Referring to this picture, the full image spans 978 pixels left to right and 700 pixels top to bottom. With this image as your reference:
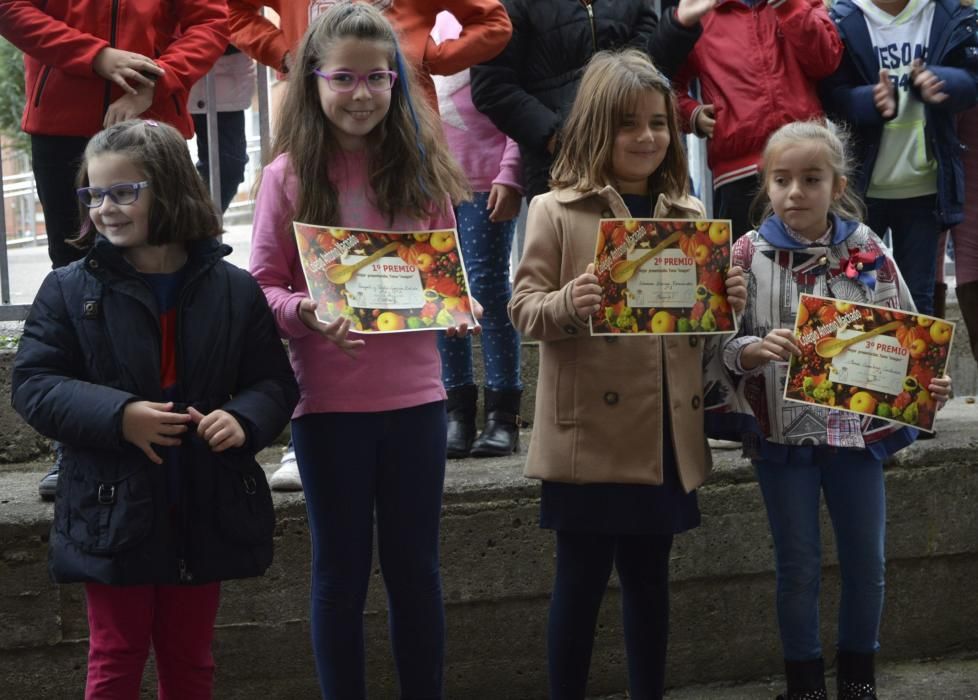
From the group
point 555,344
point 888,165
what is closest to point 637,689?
point 555,344

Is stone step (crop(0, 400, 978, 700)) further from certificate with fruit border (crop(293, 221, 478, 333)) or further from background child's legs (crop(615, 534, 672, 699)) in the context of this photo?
certificate with fruit border (crop(293, 221, 478, 333))

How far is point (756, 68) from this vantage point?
4.29 m

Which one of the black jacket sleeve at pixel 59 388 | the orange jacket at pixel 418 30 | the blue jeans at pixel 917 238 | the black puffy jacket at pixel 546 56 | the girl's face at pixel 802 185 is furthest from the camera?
the blue jeans at pixel 917 238

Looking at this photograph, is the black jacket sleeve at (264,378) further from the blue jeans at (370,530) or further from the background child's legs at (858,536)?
the background child's legs at (858,536)

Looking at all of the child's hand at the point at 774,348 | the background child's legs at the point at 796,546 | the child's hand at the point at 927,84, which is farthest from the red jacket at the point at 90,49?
the child's hand at the point at 927,84

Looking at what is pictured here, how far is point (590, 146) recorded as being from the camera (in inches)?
130

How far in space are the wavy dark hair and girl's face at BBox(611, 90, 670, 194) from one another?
98 cm

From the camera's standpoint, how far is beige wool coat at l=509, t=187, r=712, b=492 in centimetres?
325

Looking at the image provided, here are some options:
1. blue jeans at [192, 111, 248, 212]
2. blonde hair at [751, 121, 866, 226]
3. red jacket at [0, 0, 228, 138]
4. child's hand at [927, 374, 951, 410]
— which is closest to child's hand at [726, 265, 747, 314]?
blonde hair at [751, 121, 866, 226]

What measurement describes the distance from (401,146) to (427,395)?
0.59 metres

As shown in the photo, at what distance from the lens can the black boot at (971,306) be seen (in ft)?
15.9

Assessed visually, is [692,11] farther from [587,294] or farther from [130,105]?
[130,105]

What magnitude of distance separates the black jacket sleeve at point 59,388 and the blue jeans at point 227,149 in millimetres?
1977

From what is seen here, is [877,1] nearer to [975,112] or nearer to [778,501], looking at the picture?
[975,112]
